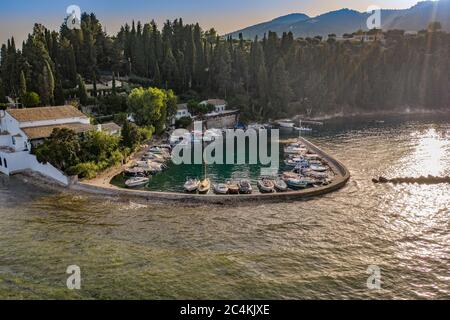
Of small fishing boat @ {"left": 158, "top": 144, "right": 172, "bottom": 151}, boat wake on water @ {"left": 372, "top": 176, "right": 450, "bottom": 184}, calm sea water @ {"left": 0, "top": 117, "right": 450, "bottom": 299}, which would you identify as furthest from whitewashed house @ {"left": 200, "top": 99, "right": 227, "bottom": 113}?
calm sea water @ {"left": 0, "top": 117, "right": 450, "bottom": 299}

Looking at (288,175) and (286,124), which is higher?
(286,124)

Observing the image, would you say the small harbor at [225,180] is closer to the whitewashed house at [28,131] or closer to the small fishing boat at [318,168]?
the small fishing boat at [318,168]

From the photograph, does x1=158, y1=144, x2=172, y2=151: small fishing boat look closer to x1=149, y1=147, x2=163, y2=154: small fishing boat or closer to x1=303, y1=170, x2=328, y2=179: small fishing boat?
x1=149, y1=147, x2=163, y2=154: small fishing boat

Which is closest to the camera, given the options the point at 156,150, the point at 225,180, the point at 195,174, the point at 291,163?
the point at 225,180

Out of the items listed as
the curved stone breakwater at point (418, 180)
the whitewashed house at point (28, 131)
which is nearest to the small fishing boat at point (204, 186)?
the whitewashed house at point (28, 131)

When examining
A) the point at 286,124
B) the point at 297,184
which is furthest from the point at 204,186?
the point at 286,124

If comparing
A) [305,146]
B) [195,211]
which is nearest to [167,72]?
[305,146]

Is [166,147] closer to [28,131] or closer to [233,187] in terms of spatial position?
[28,131]
